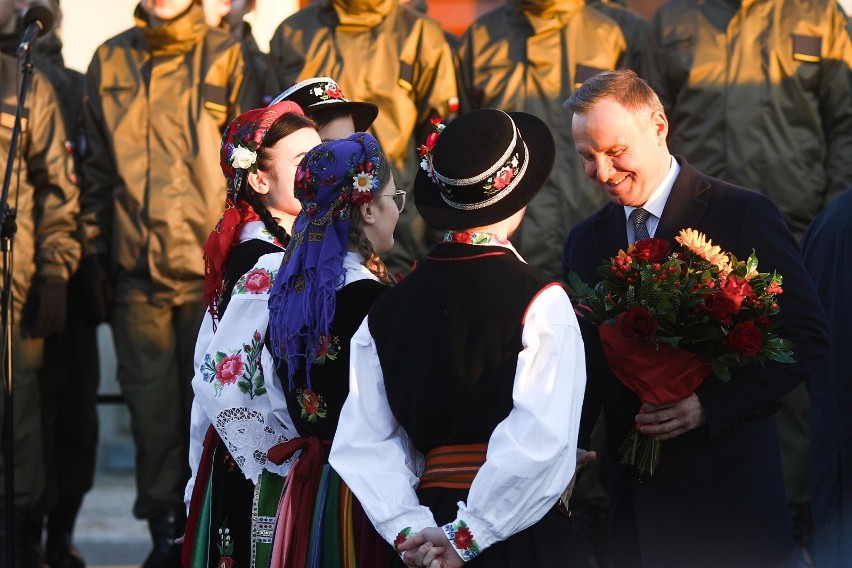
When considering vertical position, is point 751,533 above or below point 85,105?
below

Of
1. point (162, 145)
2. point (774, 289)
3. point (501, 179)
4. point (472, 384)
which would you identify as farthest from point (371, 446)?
point (162, 145)

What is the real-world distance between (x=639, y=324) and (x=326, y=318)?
804mm

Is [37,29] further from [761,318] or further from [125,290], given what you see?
[761,318]

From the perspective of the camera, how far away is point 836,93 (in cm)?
557

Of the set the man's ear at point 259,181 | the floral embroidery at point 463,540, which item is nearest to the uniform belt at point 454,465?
the floral embroidery at point 463,540

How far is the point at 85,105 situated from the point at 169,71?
1.61 ft

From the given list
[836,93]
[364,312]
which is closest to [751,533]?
[364,312]

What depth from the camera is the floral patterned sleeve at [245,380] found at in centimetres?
362

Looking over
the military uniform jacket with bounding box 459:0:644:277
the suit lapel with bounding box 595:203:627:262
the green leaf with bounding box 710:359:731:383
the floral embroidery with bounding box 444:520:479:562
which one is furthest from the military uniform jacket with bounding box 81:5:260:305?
the floral embroidery with bounding box 444:520:479:562

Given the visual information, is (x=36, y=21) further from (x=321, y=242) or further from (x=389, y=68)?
(x=321, y=242)

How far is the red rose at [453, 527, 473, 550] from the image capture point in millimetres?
2799

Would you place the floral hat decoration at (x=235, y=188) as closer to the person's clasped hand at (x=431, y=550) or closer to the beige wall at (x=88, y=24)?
the person's clasped hand at (x=431, y=550)

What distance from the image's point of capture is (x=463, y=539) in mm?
2801

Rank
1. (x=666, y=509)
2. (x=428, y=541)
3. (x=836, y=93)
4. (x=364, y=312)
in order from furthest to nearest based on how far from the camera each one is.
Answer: (x=836, y=93) < (x=666, y=509) < (x=364, y=312) < (x=428, y=541)
